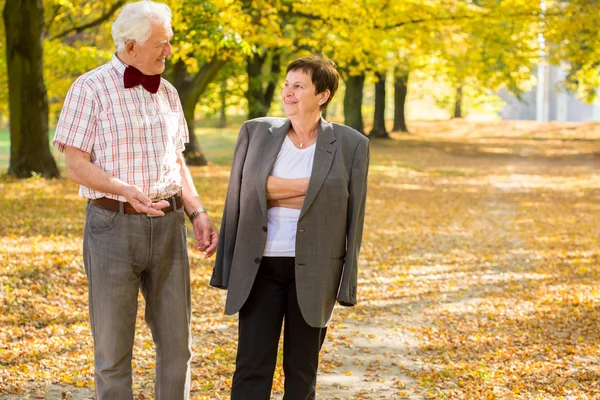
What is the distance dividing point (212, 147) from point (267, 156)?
31.9 metres

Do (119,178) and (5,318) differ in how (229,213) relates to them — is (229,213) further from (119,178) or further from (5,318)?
(5,318)

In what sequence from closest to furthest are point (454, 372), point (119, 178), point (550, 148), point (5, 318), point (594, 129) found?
point (119, 178)
point (454, 372)
point (5, 318)
point (550, 148)
point (594, 129)

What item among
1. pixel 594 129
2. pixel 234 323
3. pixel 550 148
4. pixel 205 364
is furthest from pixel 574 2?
pixel 594 129

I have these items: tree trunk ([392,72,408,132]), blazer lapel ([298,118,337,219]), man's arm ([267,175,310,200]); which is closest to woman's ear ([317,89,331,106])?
blazer lapel ([298,118,337,219])

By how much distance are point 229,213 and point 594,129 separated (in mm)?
45429

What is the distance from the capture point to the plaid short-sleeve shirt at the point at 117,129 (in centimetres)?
350

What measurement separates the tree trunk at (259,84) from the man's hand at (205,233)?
2118cm

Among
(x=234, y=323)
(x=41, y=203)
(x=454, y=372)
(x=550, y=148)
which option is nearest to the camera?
(x=454, y=372)

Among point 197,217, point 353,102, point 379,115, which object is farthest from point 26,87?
point 379,115

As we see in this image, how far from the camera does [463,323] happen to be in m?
7.63

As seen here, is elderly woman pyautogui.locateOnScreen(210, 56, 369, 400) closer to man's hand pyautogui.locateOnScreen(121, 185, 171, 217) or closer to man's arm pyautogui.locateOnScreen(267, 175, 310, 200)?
man's arm pyautogui.locateOnScreen(267, 175, 310, 200)

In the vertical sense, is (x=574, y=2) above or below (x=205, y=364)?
above

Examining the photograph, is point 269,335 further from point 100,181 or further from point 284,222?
point 100,181

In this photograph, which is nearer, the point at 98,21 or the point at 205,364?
the point at 205,364
